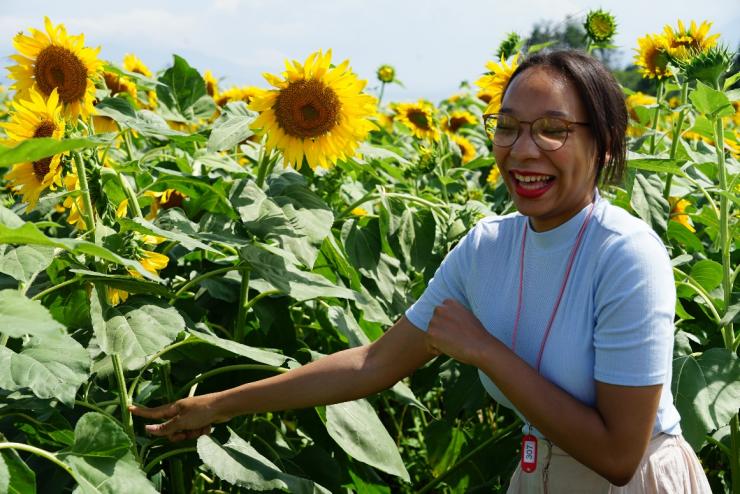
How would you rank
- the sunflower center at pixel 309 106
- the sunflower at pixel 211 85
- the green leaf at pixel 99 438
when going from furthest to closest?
the sunflower at pixel 211 85
the sunflower center at pixel 309 106
the green leaf at pixel 99 438

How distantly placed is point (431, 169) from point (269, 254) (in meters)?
1.13

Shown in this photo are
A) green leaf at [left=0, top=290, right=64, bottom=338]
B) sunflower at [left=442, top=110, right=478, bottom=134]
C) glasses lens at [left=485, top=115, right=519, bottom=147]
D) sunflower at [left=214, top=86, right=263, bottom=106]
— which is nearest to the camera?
green leaf at [left=0, top=290, right=64, bottom=338]

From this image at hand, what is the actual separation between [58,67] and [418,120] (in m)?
1.93

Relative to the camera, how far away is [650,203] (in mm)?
2234

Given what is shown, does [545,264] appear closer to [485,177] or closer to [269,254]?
[269,254]

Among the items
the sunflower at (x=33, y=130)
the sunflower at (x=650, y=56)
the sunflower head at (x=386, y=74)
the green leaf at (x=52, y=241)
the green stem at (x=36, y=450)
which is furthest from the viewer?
the sunflower head at (x=386, y=74)

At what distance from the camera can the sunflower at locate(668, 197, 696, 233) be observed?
2.57m

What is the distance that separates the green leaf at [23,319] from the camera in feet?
3.93

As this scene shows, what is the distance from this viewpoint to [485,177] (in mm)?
4168

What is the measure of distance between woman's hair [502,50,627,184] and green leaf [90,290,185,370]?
691 mm

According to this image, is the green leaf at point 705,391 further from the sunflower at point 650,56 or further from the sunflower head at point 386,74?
the sunflower head at point 386,74

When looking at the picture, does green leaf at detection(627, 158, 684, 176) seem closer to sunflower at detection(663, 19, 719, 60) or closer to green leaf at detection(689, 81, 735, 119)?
green leaf at detection(689, 81, 735, 119)

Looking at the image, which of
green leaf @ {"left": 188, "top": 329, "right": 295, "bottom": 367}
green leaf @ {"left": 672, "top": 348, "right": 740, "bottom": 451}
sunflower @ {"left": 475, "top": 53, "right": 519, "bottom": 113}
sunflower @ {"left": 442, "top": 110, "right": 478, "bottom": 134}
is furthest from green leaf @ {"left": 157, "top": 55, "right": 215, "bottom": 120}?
sunflower @ {"left": 442, "top": 110, "right": 478, "bottom": 134}

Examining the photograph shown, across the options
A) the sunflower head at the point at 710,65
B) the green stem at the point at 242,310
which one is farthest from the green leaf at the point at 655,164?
the green stem at the point at 242,310
